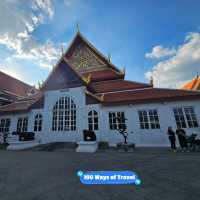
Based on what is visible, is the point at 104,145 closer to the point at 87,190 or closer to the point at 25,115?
the point at 87,190

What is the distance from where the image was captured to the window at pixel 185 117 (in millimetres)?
9312

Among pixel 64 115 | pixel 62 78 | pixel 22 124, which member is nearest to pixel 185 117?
pixel 64 115

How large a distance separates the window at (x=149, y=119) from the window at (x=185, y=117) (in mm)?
1484

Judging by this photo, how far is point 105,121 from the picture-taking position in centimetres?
1087

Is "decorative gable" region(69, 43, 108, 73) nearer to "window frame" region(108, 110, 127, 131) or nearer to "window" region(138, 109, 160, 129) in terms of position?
"window frame" region(108, 110, 127, 131)

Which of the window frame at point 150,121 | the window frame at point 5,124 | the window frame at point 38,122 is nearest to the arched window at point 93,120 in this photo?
the window frame at point 150,121

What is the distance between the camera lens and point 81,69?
54.3ft

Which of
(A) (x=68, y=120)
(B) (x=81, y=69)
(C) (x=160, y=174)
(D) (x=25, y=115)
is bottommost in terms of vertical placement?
(C) (x=160, y=174)

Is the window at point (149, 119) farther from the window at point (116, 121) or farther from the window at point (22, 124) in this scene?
the window at point (22, 124)

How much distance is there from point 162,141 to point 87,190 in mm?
8502

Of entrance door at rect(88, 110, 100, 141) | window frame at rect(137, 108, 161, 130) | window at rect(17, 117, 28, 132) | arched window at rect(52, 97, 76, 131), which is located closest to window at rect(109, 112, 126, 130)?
entrance door at rect(88, 110, 100, 141)

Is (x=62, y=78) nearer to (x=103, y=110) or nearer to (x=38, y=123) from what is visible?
(x=38, y=123)

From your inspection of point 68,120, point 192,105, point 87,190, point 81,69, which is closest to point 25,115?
point 68,120

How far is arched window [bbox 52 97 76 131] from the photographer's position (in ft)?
37.6
